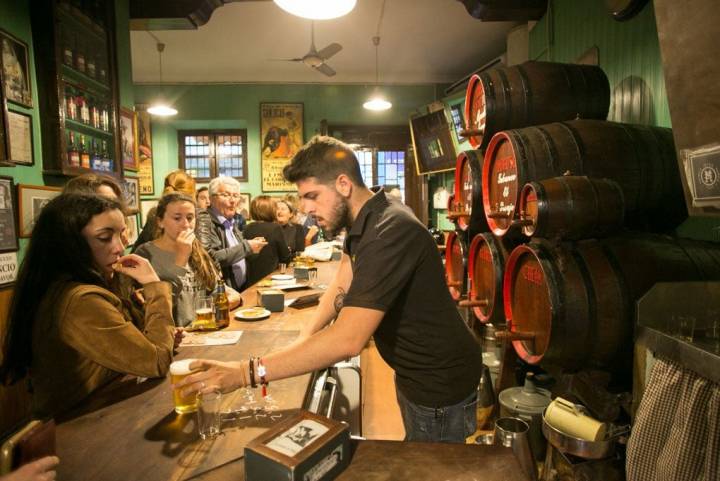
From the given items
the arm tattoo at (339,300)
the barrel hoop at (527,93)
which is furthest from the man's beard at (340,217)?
the barrel hoop at (527,93)

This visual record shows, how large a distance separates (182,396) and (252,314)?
109 centimetres

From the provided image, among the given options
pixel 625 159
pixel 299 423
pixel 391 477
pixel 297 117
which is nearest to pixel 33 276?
pixel 299 423

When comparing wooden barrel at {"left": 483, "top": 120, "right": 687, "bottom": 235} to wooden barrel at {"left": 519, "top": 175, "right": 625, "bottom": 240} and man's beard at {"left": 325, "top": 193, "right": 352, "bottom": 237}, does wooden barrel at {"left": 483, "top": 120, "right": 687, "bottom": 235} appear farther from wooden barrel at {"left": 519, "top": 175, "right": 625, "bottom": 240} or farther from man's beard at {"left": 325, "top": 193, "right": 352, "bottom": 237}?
man's beard at {"left": 325, "top": 193, "right": 352, "bottom": 237}

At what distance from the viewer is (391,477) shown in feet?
3.27

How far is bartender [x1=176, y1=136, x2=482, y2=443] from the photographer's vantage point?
1386mm

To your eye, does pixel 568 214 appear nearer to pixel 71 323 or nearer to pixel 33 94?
pixel 71 323

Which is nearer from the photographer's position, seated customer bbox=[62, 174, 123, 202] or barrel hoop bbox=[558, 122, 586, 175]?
barrel hoop bbox=[558, 122, 586, 175]

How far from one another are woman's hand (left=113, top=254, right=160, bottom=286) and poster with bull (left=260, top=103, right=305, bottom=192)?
704 centimetres

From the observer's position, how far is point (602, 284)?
1792 millimetres

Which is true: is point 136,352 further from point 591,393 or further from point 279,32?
point 279,32

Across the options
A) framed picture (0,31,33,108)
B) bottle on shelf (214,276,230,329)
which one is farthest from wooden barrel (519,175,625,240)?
framed picture (0,31,33,108)

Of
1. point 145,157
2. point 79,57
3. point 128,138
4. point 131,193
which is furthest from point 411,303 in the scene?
point 145,157

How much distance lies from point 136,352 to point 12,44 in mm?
2360

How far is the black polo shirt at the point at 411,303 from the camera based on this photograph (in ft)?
4.70
